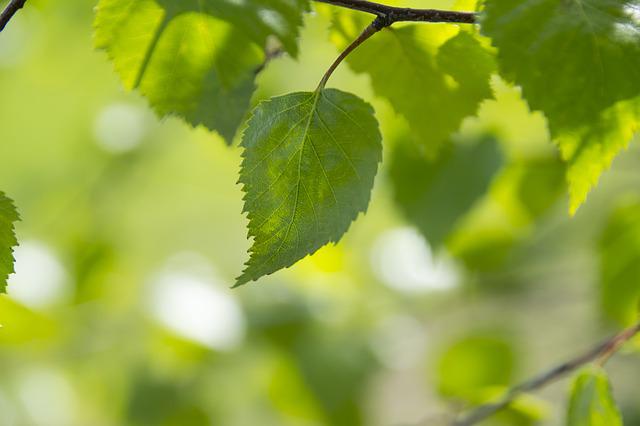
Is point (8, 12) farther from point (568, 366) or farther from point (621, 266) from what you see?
point (621, 266)

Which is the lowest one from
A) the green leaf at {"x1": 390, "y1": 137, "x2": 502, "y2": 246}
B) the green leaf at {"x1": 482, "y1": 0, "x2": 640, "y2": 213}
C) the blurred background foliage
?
the blurred background foliage

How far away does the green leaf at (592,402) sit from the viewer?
36cm

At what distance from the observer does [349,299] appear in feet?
2.97

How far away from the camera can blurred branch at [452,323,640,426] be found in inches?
15.8

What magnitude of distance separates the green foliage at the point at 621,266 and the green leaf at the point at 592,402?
207 millimetres

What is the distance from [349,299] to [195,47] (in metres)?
0.62

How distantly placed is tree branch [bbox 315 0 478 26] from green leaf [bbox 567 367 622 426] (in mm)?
199

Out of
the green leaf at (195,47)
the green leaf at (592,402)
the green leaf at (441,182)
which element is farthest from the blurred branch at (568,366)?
the green leaf at (195,47)

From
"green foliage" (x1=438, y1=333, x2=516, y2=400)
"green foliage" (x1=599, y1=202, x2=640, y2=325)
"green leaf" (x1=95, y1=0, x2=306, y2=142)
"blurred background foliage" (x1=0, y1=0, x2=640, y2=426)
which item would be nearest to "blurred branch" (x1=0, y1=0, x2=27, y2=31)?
"green leaf" (x1=95, y1=0, x2=306, y2=142)

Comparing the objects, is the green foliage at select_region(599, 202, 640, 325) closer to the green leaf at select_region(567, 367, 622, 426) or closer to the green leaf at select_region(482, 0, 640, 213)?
the green leaf at select_region(567, 367, 622, 426)

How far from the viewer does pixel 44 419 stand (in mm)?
1010

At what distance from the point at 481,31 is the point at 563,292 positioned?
0.88m

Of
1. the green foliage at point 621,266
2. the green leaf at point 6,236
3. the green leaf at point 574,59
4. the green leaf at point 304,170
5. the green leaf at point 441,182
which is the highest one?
the green leaf at point 574,59

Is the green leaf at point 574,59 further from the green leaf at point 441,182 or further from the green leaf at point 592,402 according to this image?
the green leaf at point 441,182
